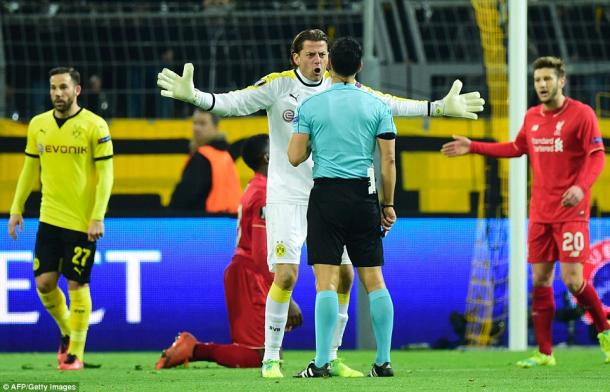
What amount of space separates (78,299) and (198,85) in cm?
611

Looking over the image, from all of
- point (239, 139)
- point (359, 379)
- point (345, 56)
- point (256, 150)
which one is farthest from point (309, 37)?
point (239, 139)

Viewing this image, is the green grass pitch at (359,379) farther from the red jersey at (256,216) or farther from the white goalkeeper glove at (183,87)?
the white goalkeeper glove at (183,87)

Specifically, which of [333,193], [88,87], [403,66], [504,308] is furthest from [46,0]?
[333,193]

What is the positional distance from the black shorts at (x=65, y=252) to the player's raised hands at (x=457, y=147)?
2465mm

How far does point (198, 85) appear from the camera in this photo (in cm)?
1516

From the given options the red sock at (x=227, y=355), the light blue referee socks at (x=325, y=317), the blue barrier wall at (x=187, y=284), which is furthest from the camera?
the blue barrier wall at (x=187, y=284)

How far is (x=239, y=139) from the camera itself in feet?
44.6

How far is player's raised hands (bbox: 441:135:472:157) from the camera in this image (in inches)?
363

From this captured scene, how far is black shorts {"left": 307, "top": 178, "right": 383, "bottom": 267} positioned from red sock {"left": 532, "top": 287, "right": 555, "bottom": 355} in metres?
2.49

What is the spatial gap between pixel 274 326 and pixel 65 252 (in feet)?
6.76

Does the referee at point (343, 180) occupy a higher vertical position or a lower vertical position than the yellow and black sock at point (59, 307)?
higher

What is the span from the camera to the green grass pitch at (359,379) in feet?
23.1

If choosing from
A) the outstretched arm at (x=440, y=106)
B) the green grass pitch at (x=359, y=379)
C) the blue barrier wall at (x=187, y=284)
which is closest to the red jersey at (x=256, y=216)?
the green grass pitch at (x=359, y=379)

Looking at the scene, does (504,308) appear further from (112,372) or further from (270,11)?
(270,11)
